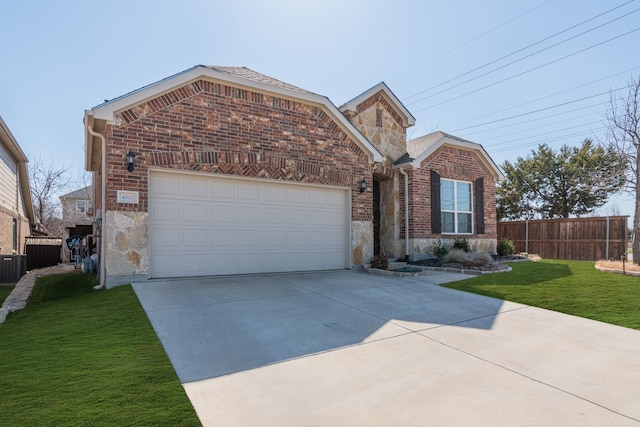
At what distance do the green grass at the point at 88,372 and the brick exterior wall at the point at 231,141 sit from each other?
115 inches

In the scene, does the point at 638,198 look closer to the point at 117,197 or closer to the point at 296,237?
the point at 296,237

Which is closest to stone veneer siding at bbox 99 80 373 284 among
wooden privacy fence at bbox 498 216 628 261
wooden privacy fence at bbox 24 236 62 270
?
wooden privacy fence at bbox 498 216 628 261

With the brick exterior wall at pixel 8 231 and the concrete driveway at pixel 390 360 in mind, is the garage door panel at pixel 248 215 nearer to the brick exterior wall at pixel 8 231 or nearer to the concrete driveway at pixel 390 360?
the concrete driveway at pixel 390 360

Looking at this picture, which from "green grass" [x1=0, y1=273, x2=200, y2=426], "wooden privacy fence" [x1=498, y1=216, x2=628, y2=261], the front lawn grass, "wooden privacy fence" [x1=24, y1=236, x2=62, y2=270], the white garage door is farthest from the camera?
"wooden privacy fence" [x1=24, y1=236, x2=62, y2=270]

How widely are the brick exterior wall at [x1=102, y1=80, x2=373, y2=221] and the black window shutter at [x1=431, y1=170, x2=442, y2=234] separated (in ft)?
9.79

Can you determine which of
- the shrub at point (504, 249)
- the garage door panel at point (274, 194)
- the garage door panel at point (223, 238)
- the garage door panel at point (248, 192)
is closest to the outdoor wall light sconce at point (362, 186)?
the garage door panel at point (274, 194)

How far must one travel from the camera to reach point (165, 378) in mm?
3338

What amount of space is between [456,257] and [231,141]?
7466 millimetres

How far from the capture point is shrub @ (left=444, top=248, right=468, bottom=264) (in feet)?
37.2

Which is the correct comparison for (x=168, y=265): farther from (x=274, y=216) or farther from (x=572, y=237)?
(x=572, y=237)

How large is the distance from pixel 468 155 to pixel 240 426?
43.8ft

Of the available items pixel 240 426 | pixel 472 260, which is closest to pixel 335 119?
pixel 472 260

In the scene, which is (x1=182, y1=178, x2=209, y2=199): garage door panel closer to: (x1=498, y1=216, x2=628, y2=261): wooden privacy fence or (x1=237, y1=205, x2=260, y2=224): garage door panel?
(x1=237, y1=205, x2=260, y2=224): garage door panel

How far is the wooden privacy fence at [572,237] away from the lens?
48.9 feet
